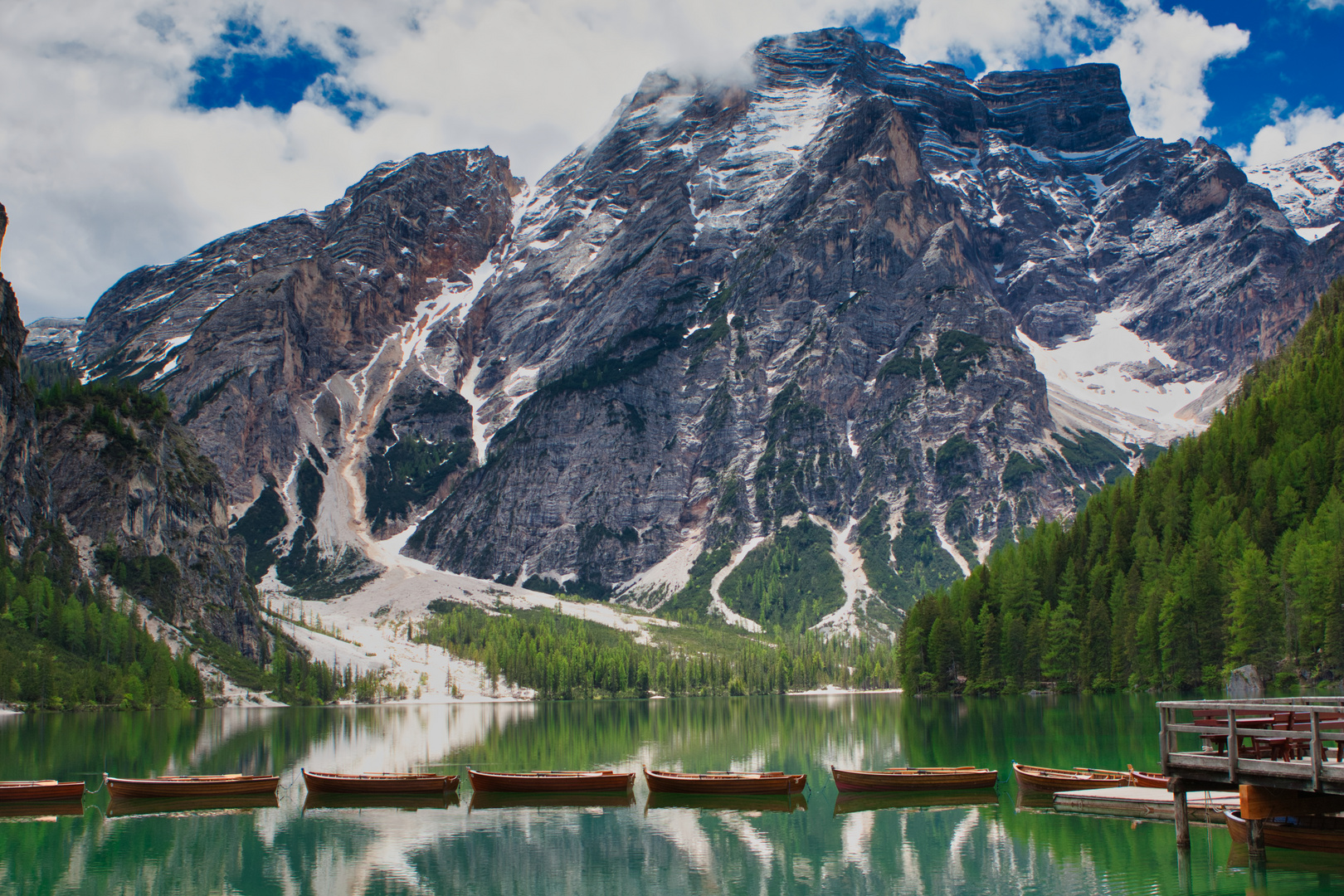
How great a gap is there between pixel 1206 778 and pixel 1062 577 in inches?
3768

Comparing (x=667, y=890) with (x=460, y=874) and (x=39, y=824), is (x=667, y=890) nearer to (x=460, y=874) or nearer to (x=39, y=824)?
(x=460, y=874)

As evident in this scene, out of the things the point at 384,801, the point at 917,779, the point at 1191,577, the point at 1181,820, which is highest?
the point at 1191,577

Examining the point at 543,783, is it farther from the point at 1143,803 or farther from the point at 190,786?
the point at 1143,803

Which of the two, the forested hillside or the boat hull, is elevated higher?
the forested hillside

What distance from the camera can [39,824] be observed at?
52.1 metres

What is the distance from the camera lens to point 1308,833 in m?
33.5

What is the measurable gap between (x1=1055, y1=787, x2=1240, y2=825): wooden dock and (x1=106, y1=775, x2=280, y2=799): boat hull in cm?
4449

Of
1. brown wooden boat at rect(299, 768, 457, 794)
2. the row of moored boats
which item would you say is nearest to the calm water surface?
brown wooden boat at rect(299, 768, 457, 794)

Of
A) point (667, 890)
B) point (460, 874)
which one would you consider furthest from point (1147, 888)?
point (460, 874)

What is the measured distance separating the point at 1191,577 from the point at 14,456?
192 metres

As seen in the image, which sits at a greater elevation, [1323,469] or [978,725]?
[1323,469]

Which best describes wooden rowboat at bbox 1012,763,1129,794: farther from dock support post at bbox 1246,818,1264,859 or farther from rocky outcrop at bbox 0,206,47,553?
rocky outcrop at bbox 0,206,47,553

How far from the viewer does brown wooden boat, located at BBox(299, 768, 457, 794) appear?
60.5 meters

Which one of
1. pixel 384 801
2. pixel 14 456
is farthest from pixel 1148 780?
pixel 14 456
